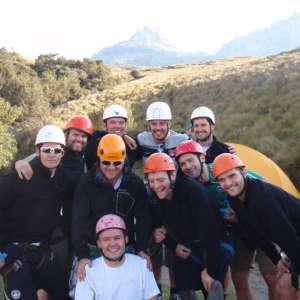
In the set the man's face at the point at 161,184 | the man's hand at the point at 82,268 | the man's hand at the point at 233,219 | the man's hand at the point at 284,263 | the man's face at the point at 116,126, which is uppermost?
the man's face at the point at 116,126

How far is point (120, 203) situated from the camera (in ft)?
15.3

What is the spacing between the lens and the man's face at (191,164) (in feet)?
15.9

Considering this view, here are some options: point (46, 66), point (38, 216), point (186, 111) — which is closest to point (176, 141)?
point (38, 216)

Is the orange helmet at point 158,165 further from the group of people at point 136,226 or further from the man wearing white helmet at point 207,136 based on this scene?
the man wearing white helmet at point 207,136

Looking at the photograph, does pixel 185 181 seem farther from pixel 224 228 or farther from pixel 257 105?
pixel 257 105

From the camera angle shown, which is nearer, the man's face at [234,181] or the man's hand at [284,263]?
the man's face at [234,181]

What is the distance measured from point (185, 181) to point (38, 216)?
2293 mm

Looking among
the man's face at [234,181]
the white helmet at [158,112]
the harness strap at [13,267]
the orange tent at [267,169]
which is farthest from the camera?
the orange tent at [267,169]

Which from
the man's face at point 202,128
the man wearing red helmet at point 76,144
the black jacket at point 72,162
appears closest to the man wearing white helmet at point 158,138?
the man's face at point 202,128

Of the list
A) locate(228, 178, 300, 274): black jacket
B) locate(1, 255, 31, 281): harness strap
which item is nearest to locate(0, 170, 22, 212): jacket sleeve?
locate(1, 255, 31, 281): harness strap

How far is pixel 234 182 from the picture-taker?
13.4ft

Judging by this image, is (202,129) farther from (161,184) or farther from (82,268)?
(82,268)

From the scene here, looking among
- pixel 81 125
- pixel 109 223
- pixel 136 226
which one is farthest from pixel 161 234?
pixel 81 125

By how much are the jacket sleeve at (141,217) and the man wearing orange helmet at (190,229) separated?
0.62 ft
